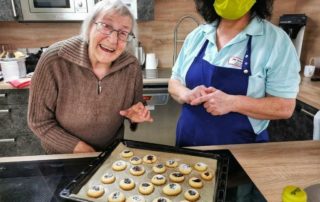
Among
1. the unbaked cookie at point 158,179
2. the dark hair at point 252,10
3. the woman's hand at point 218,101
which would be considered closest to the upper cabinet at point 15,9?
the dark hair at point 252,10

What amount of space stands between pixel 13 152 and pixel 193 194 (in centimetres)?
189

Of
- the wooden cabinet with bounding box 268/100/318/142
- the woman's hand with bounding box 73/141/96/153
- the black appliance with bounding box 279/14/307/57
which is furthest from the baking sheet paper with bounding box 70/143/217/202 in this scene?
the black appliance with bounding box 279/14/307/57

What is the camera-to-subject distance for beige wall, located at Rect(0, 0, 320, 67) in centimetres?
235

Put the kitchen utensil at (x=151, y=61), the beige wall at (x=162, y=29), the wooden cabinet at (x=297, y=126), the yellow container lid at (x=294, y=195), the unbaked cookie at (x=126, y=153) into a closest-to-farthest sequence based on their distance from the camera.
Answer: the yellow container lid at (x=294, y=195) → the unbaked cookie at (x=126, y=153) → the wooden cabinet at (x=297, y=126) → the beige wall at (x=162, y=29) → the kitchen utensil at (x=151, y=61)

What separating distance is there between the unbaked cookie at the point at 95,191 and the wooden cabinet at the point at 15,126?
4.93ft

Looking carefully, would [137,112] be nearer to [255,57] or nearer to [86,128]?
[86,128]

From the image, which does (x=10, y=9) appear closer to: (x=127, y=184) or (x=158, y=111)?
(x=158, y=111)

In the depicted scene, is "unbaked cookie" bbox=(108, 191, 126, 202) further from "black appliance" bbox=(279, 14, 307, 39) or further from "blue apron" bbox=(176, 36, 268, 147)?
"black appliance" bbox=(279, 14, 307, 39)

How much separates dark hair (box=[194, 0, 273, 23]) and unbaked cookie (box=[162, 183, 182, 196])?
0.76 metres

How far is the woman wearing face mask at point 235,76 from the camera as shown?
3.25 feet

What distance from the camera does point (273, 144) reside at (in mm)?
1011

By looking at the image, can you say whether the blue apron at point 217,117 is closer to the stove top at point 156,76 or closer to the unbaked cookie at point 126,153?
the unbaked cookie at point 126,153

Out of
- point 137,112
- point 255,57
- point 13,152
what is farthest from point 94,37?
point 13,152

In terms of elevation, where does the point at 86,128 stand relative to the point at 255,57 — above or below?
below
